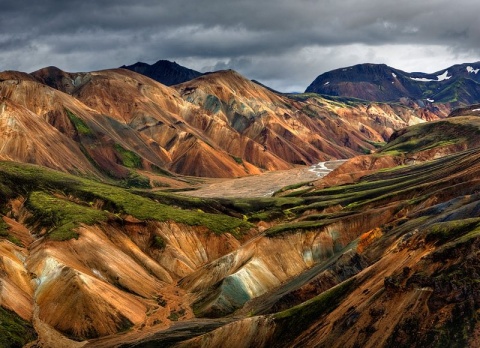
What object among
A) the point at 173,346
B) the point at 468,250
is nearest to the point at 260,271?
the point at 173,346

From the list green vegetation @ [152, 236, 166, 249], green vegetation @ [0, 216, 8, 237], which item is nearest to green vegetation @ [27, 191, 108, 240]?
green vegetation @ [0, 216, 8, 237]

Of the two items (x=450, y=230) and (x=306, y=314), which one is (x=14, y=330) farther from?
(x=450, y=230)

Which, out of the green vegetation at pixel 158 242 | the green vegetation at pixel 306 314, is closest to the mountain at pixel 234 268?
the green vegetation at pixel 306 314

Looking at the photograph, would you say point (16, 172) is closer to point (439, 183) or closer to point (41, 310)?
point (41, 310)

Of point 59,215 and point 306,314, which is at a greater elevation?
point 59,215

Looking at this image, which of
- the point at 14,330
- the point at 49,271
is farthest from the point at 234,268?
the point at 14,330

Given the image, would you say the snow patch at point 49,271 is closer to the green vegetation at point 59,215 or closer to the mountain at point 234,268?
the mountain at point 234,268
